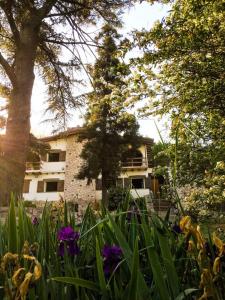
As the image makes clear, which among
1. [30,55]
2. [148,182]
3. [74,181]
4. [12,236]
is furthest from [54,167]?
[12,236]

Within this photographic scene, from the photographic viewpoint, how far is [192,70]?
4.91 meters

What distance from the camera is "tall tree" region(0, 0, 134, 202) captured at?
8.43 meters

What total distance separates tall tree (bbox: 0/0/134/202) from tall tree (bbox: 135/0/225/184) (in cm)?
391

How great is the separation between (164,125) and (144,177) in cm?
2721

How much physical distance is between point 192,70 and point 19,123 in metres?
5.20

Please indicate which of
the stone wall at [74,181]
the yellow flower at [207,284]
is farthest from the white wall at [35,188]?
the yellow flower at [207,284]

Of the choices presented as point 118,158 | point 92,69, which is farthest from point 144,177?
point 92,69

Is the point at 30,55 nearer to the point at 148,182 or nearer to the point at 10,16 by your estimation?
the point at 10,16

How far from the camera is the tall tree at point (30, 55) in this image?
332 inches

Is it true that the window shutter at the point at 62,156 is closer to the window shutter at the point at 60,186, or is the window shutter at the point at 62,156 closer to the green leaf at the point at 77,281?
the window shutter at the point at 60,186

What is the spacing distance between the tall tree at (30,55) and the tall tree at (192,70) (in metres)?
3.91

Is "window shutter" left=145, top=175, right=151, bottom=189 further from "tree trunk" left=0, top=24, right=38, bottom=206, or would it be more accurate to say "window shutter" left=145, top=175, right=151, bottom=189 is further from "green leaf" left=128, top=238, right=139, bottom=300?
"green leaf" left=128, top=238, right=139, bottom=300

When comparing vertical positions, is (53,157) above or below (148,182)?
above

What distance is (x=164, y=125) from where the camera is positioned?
605cm
